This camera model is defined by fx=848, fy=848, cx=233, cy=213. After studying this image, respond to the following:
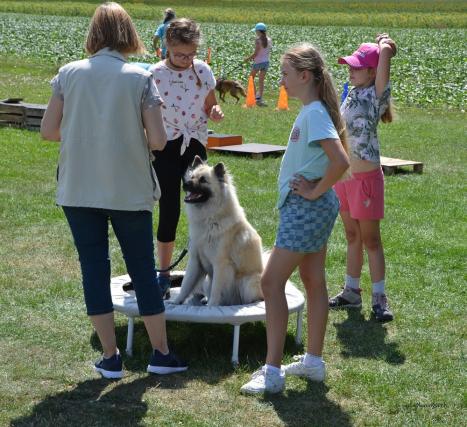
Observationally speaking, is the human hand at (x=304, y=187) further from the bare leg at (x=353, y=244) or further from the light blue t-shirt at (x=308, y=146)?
the bare leg at (x=353, y=244)

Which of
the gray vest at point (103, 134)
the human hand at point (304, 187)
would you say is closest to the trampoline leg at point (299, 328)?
the human hand at point (304, 187)

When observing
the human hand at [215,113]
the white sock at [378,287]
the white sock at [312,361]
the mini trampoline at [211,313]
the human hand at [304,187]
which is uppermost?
the human hand at [215,113]

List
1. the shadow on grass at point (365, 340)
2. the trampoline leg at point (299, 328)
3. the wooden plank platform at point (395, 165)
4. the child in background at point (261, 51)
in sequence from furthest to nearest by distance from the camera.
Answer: the child in background at point (261, 51) < the wooden plank platform at point (395, 165) < the trampoline leg at point (299, 328) < the shadow on grass at point (365, 340)

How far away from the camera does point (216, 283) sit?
5.91 meters

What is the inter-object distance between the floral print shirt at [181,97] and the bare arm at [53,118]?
135 centimetres

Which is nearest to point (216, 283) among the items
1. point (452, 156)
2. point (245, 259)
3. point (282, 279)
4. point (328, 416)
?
point (245, 259)

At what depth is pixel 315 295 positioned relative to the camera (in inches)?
201

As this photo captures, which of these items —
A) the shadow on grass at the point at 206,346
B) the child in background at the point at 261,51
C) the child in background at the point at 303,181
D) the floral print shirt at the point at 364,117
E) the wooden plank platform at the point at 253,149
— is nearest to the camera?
the child in background at the point at 303,181

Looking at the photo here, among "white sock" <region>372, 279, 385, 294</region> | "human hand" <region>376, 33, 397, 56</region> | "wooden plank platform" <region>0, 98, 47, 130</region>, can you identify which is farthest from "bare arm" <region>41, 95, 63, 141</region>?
"wooden plank platform" <region>0, 98, 47, 130</region>

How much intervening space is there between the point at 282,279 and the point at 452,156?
383 inches

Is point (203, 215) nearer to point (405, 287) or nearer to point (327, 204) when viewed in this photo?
point (327, 204)

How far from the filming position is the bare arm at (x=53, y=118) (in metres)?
4.75

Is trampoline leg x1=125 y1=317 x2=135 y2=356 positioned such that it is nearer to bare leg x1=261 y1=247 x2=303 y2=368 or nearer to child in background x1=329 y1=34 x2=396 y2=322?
bare leg x1=261 y1=247 x2=303 y2=368

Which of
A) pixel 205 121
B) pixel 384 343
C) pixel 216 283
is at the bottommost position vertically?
pixel 384 343
